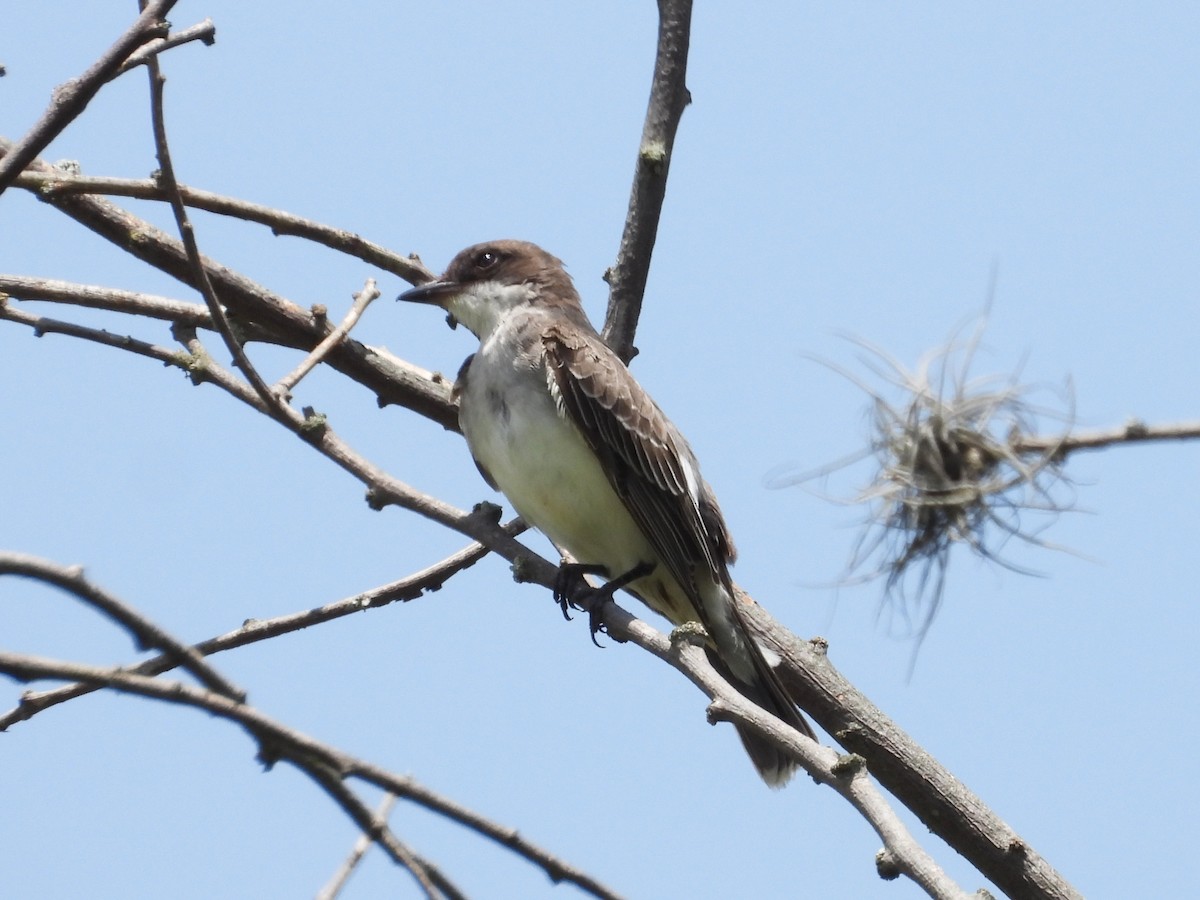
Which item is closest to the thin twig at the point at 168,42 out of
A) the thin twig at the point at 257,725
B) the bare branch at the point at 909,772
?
the thin twig at the point at 257,725

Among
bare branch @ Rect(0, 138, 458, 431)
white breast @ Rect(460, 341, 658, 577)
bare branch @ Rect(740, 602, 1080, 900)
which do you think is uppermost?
bare branch @ Rect(0, 138, 458, 431)

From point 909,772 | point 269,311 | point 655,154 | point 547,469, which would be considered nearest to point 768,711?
point 909,772

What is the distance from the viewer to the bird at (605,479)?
6.45 metres

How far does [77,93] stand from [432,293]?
11.4ft

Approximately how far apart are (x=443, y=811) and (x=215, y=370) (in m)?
3.22

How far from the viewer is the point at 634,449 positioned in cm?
657

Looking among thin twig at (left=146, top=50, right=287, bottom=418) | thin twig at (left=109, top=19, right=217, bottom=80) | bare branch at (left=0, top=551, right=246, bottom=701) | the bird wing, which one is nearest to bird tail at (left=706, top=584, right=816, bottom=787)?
the bird wing

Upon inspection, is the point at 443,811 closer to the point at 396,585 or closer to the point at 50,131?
the point at 50,131

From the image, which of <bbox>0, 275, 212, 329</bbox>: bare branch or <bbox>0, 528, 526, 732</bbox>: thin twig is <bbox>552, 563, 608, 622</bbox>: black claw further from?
<bbox>0, 275, 212, 329</bbox>: bare branch

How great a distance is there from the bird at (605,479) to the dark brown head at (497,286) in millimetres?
637

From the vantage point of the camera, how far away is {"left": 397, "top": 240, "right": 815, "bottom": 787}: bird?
21.2 feet

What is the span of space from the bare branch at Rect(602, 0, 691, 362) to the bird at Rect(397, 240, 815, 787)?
480mm

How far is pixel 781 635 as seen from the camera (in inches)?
249

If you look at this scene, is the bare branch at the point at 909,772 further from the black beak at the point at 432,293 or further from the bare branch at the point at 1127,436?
the black beak at the point at 432,293
